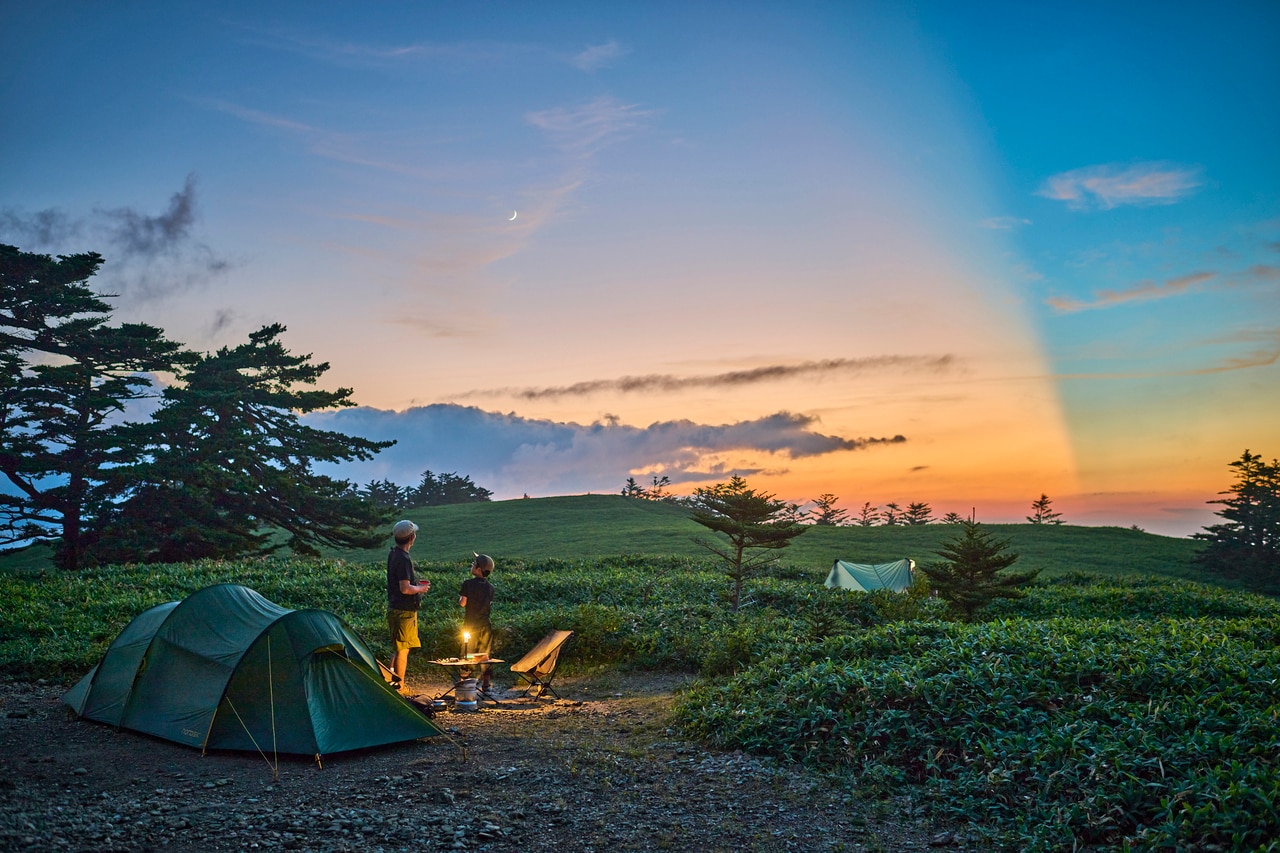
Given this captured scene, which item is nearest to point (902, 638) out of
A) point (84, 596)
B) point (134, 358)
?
point (84, 596)

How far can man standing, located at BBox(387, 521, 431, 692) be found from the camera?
1239cm

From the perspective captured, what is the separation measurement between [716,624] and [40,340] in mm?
35288

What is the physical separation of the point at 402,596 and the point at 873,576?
23.6 metres

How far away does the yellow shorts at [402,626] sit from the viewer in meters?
Result: 12.6

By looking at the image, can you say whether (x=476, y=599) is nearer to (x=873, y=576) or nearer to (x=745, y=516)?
(x=745, y=516)

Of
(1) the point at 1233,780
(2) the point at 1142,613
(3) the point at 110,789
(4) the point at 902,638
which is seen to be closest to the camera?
(1) the point at 1233,780

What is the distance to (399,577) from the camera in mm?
12430

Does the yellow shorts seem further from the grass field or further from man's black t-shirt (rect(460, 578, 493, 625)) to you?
the grass field

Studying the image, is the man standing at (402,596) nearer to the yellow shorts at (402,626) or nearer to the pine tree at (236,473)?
the yellow shorts at (402,626)

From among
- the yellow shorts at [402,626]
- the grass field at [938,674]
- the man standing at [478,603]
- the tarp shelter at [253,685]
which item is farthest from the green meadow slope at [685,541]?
the tarp shelter at [253,685]

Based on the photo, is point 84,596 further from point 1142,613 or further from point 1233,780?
point 1142,613

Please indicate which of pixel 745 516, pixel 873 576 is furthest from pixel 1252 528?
pixel 745 516

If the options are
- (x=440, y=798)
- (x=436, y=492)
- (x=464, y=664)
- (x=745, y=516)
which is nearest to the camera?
(x=440, y=798)

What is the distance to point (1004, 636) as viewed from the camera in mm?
12320
